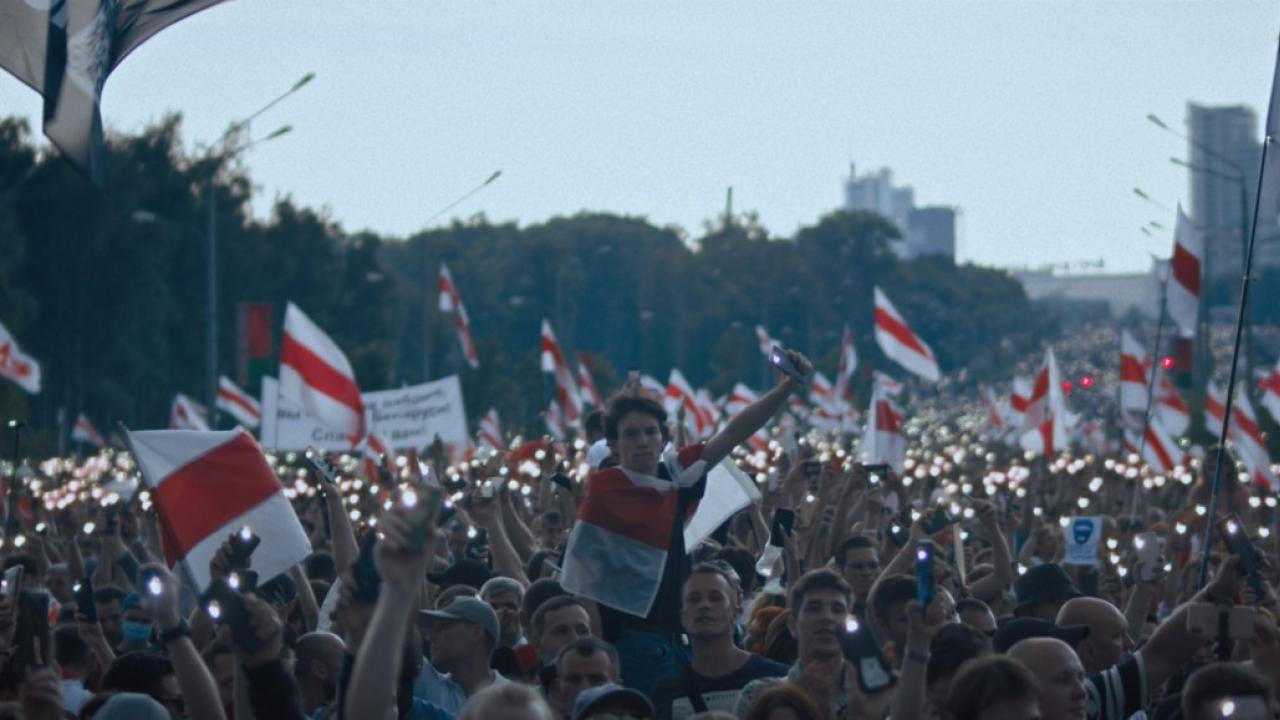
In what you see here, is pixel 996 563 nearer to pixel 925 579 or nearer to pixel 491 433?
pixel 925 579

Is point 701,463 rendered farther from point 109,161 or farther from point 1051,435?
point 109,161

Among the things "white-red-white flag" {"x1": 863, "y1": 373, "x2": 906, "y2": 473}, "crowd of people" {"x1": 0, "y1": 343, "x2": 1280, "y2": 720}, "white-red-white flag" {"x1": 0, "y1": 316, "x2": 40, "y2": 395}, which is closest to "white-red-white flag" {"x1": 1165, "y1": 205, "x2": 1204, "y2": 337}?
"white-red-white flag" {"x1": 863, "y1": 373, "x2": 906, "y2": 473}

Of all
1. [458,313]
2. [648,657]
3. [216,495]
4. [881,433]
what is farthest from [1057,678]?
[458,313]

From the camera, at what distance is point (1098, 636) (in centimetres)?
698

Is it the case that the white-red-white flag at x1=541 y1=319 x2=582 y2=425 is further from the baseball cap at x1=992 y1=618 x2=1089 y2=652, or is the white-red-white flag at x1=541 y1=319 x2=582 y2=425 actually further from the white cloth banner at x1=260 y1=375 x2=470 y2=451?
the baseball cap at x1=992 y1=618 x2=1089 y2=652

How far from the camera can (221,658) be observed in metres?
6.68

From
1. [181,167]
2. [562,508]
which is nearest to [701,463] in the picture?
[562,508]

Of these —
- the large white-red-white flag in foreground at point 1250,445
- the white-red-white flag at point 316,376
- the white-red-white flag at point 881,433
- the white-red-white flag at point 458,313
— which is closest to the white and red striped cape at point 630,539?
the white-red-white flag at point 881,433

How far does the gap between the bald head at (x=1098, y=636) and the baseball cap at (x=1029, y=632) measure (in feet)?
0.73

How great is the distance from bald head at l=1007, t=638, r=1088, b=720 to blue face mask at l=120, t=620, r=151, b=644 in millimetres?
3574

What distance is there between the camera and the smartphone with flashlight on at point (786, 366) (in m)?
7.51

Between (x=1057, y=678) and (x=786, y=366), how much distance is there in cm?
201

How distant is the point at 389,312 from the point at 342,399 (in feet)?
177

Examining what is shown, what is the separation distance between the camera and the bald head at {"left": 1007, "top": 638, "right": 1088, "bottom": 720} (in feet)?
19.1
